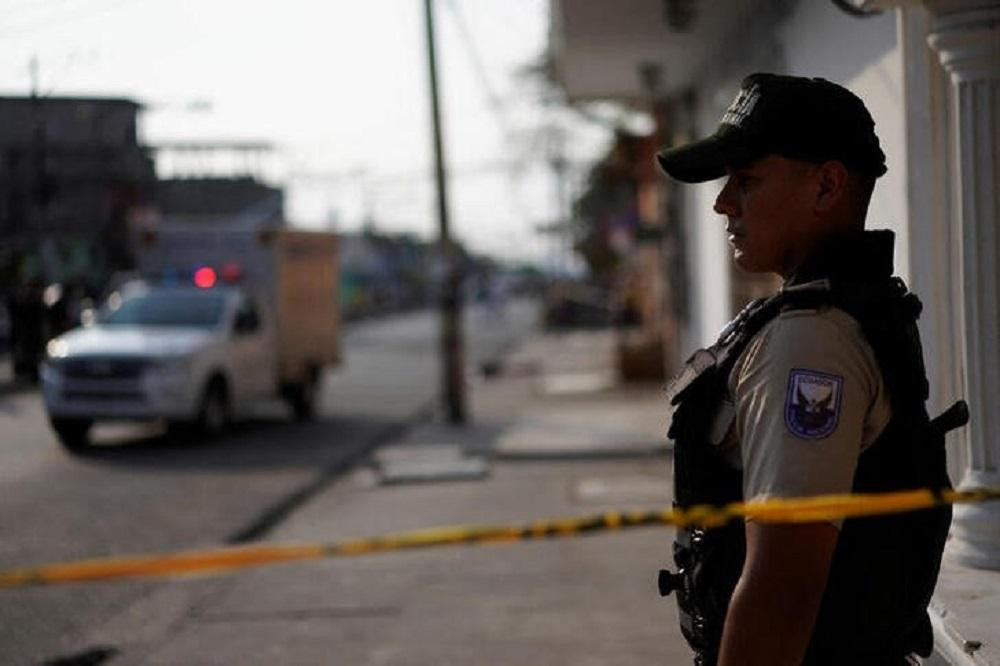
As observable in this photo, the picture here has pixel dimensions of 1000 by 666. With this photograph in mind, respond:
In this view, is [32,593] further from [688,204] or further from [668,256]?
[668,256]

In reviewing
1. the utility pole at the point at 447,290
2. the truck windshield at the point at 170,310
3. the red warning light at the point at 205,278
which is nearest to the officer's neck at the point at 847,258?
the truck windshield at the point at 170,310

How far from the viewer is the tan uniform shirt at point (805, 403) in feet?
7.10

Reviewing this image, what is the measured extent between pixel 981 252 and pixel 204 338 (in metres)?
12.1

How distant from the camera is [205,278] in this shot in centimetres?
1848

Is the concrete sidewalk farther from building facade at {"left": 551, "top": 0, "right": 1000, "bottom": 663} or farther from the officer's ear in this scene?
the officer's ear

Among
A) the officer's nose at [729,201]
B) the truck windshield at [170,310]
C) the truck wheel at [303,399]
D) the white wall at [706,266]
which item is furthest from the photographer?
the truck wheel at [303,399]

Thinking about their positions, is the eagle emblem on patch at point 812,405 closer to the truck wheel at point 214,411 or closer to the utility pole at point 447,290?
the truck wheel at point 214,411

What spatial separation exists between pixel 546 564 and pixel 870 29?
331cm

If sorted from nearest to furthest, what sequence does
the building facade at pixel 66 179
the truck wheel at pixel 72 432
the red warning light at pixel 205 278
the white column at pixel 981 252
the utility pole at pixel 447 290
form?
the white column at pixel 981 252 → the building facade at pixel 66 179 → the truck wheel at pixel 72 432 → the utility pole at pixel 447 290 → the red warning light at pixel 205 278

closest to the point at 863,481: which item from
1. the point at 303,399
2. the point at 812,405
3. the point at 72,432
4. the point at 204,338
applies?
the point at 812,405

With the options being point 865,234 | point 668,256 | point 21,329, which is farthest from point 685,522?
point 21,329

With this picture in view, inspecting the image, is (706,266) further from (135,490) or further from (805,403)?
(805,403)

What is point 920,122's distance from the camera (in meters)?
5.67

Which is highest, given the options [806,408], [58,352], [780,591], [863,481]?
[806,408]
